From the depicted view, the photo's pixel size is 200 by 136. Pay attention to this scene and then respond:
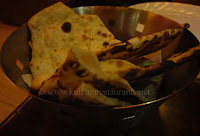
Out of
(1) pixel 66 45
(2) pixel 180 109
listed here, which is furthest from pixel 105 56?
(2) pixel 180 109

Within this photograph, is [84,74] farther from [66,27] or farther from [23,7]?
[23,7]

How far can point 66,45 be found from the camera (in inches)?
27.9

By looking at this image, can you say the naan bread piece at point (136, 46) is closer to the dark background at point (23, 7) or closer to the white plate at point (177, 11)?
the white plate at point (177, 11)

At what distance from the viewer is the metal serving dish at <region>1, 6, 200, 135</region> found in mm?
416

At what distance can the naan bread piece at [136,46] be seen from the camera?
0.49 m

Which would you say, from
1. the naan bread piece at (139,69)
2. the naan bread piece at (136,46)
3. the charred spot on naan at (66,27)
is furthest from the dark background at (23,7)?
the naan bread piece at (139,69)

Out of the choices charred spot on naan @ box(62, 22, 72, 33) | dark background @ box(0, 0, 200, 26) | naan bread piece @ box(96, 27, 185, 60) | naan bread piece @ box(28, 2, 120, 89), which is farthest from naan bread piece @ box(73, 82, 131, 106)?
dark background @ box(0, 0, 200, 26)

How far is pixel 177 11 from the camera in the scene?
108 cm

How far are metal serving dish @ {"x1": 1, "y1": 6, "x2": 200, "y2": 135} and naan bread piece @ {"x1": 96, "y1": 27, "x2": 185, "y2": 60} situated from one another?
3.8 inches

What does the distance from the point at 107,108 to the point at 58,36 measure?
0.43 meters

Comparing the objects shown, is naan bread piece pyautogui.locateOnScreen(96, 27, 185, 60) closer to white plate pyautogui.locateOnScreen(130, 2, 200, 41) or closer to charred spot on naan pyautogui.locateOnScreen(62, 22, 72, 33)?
charred spot on naan pyautogui.locateOnScreen(62, 22, 72, 33)

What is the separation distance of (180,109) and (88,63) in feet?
1.58

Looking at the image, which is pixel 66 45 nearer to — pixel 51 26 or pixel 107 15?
pixel 51 26

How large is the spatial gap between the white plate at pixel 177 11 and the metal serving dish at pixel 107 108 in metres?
0.26
